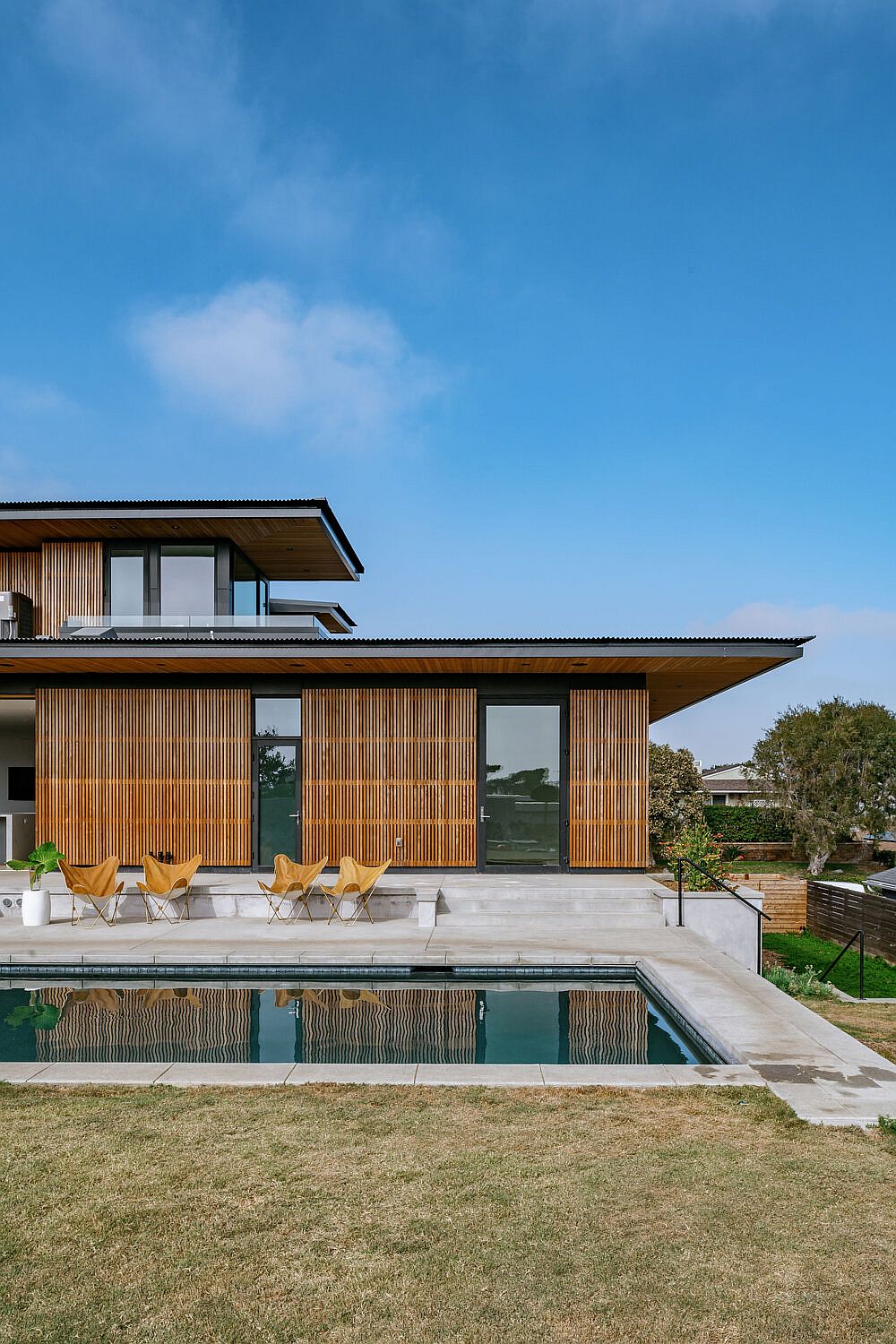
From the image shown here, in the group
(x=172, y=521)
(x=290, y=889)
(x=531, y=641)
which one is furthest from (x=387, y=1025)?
(x=172, y=521)

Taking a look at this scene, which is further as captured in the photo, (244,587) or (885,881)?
(885,881)

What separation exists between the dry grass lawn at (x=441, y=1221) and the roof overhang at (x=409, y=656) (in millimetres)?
7613

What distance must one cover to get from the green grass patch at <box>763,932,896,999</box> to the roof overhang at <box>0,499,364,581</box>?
11.9m

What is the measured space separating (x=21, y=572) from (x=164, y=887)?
9.74 m

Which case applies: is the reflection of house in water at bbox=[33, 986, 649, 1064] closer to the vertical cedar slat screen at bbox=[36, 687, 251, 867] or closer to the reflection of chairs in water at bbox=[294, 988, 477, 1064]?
the reflection of chairs in water at bbox=[294, 988, 477, 1064]

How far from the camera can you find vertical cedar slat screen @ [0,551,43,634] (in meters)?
18.7

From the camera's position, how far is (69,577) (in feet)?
58.9

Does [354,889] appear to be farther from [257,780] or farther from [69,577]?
[69,577]

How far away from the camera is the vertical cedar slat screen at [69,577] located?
17.8 meters

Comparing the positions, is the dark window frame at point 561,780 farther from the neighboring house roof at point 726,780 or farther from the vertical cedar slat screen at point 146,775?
the neighboring house roof at point 726,780

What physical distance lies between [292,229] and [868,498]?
68.2ft

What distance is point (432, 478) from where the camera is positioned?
38.5 m

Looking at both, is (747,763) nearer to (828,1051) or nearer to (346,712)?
(346,712)

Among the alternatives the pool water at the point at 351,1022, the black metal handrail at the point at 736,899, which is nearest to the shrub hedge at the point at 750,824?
the black metal handrail at the point at 736,899
